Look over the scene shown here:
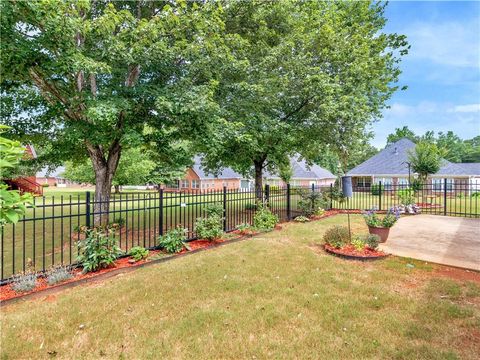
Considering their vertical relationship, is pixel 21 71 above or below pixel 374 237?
above

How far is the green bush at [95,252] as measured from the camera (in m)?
5.19

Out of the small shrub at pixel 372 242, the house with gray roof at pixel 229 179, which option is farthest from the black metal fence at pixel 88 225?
the house with gray roof at pixel 229 179

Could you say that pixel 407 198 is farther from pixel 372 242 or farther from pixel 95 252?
pixel 95 252

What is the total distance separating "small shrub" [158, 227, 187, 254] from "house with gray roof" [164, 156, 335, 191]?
27853mm

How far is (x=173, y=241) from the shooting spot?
6598 millimetres

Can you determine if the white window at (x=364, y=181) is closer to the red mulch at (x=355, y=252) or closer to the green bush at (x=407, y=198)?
the green bush at (x=407, y=198)

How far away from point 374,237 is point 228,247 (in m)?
3.68

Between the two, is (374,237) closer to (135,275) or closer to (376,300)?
(376,300)

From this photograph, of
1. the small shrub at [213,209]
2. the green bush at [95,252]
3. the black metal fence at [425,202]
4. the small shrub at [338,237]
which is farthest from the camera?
the black metal fence at [425,202]

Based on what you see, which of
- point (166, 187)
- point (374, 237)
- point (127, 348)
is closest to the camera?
point (127, 348)

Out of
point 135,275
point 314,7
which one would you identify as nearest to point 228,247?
point 135,275

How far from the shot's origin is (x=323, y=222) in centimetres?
1094

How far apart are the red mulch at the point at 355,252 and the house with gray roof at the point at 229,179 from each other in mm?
27964

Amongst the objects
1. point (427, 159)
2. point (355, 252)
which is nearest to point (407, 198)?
point (427, 159)
